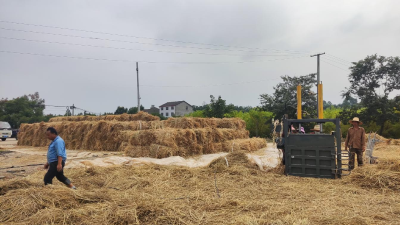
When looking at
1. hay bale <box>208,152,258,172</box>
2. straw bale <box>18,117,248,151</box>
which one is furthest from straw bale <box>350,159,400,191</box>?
straw bale <box>18,117,248,151</box>

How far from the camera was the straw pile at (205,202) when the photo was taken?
12.9 ft

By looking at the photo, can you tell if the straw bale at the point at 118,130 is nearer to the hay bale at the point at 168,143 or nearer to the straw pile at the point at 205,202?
the hay bale at the point at 168,143

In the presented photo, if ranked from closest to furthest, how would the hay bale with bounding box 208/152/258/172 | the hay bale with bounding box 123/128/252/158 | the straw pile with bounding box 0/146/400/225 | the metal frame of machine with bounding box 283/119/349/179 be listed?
the straw pile with bounding box 0/146/400/225
the metal frame of machine with bounding box 283/119/349/179
the hay bale with bounding box 208/152/258/172
the hay bale with bounding box 123/128/252/158

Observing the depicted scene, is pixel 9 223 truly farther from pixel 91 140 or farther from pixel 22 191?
pixel 91 140

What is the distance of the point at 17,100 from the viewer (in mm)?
48125

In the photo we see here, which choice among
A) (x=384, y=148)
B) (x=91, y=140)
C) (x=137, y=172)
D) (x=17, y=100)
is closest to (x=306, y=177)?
(x=137, y=172)

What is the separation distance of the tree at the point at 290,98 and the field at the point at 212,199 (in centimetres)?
1874

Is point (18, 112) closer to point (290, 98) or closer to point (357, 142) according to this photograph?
point (290, 98)

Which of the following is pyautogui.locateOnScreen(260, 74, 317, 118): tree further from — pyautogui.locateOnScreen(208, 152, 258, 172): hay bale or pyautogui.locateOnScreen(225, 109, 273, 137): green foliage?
pyautogui.locateOnScreen(208, 152, 258, 172): hay bale

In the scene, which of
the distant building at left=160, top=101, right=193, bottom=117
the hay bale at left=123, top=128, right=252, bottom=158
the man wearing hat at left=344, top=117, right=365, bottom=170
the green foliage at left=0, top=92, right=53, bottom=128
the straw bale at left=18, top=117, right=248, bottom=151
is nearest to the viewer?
the man wearing hat at left=344, top=117, right=365, bottom=170

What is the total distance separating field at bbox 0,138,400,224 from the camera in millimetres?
3953

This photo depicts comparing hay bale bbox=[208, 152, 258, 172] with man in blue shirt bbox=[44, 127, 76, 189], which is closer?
man in blue shirt bbox=[44, 127, 76, 189]

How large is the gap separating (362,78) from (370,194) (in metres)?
20.7

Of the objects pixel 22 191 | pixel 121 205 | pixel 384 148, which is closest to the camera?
pixel 121 205
